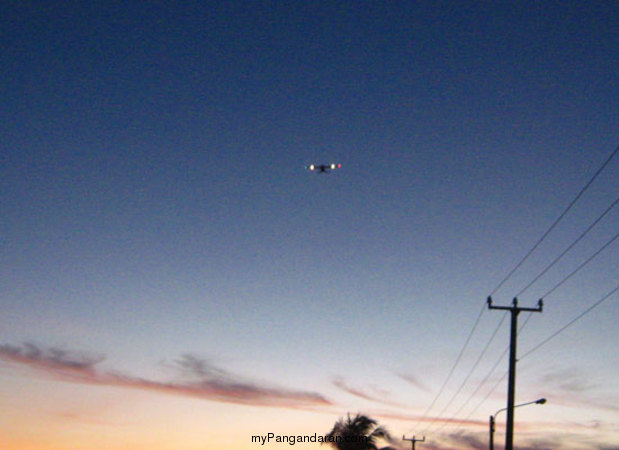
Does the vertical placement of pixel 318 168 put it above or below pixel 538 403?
above

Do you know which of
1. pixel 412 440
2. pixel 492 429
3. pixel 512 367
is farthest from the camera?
pixel 412 440

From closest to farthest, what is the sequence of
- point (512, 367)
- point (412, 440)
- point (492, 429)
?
point (512, 367)
point (492, 429)
point (412, 440)

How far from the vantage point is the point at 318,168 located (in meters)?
54.9

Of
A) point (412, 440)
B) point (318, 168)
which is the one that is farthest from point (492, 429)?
point (412, 440)

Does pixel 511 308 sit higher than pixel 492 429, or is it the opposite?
pixel 511 308

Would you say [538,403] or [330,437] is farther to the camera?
[330,437]

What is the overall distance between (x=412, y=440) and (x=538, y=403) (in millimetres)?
52513

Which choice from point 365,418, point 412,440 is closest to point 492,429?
point 365,418

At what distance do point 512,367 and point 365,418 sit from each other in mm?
23496

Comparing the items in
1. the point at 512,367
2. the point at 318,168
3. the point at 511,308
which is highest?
the point at 318,168

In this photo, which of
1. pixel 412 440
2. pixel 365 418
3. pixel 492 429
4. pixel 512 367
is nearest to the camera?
pixel 512 367

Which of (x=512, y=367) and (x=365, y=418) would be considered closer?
(x=512, y=367)

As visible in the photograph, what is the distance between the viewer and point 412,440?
3263 inches

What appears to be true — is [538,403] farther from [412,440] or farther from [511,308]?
[412,440]
